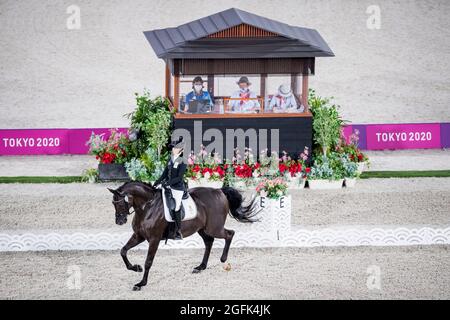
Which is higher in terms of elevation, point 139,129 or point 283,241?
point 139,129

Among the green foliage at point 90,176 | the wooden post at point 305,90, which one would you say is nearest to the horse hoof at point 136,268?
the green foliage at point 90,176

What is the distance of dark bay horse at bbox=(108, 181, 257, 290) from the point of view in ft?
57.2

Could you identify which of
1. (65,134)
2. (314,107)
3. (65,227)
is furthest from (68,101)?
(65,227)

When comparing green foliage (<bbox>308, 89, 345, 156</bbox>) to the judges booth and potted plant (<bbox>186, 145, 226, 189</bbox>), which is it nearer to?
the judges booth

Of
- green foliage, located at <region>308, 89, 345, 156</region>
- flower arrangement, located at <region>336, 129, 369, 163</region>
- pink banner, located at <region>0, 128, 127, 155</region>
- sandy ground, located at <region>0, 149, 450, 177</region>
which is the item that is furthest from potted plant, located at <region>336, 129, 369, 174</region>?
pink banner, located at <region>0, 128, 127, 155</region>

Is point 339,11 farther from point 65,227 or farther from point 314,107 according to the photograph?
point 65,227

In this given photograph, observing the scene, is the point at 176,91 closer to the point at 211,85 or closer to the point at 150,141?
the point at 211,85

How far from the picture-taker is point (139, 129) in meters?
26.9

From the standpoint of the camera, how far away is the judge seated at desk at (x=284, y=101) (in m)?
26.3

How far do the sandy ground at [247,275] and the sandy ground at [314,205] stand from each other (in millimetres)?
2121

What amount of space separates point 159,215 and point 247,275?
198 centimetres

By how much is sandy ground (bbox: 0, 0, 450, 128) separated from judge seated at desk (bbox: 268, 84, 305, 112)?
7498 mm

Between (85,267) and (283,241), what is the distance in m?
3.96

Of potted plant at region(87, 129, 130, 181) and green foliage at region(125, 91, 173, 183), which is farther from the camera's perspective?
potted plant at region(87, 129, 130, 181)
